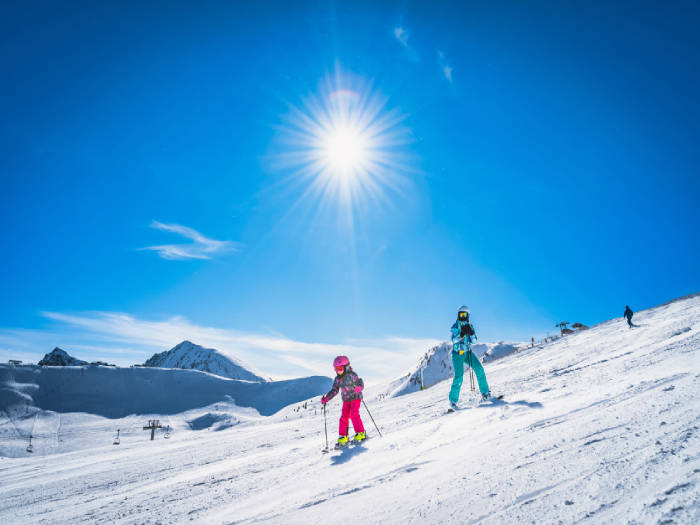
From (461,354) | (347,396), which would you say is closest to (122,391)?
(347,396)

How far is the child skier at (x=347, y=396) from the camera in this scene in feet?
20.1

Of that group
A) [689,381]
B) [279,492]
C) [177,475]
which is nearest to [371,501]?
[279,492]

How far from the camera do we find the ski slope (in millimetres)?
2154

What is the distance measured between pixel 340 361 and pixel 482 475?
14.4 ft

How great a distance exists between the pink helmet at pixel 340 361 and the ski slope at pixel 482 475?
5.37 ft

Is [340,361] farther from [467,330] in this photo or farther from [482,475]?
[482,475]

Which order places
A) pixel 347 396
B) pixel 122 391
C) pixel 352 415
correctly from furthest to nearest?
pixel 122 391, pixel 347 396, pixel 352 415

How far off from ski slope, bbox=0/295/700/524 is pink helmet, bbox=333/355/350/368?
5.37 feet

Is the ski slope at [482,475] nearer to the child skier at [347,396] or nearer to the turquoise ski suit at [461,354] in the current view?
the child skier at [347,396]

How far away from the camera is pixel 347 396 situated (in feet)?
21.4

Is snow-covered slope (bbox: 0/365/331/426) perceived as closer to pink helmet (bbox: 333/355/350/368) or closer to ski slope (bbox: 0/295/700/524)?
ski slope (bbox: 0/295/700/524)

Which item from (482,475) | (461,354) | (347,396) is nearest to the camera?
(482,475)

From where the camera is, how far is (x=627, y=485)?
213 centimetres

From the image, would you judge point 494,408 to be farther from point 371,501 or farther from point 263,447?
point 263,447
